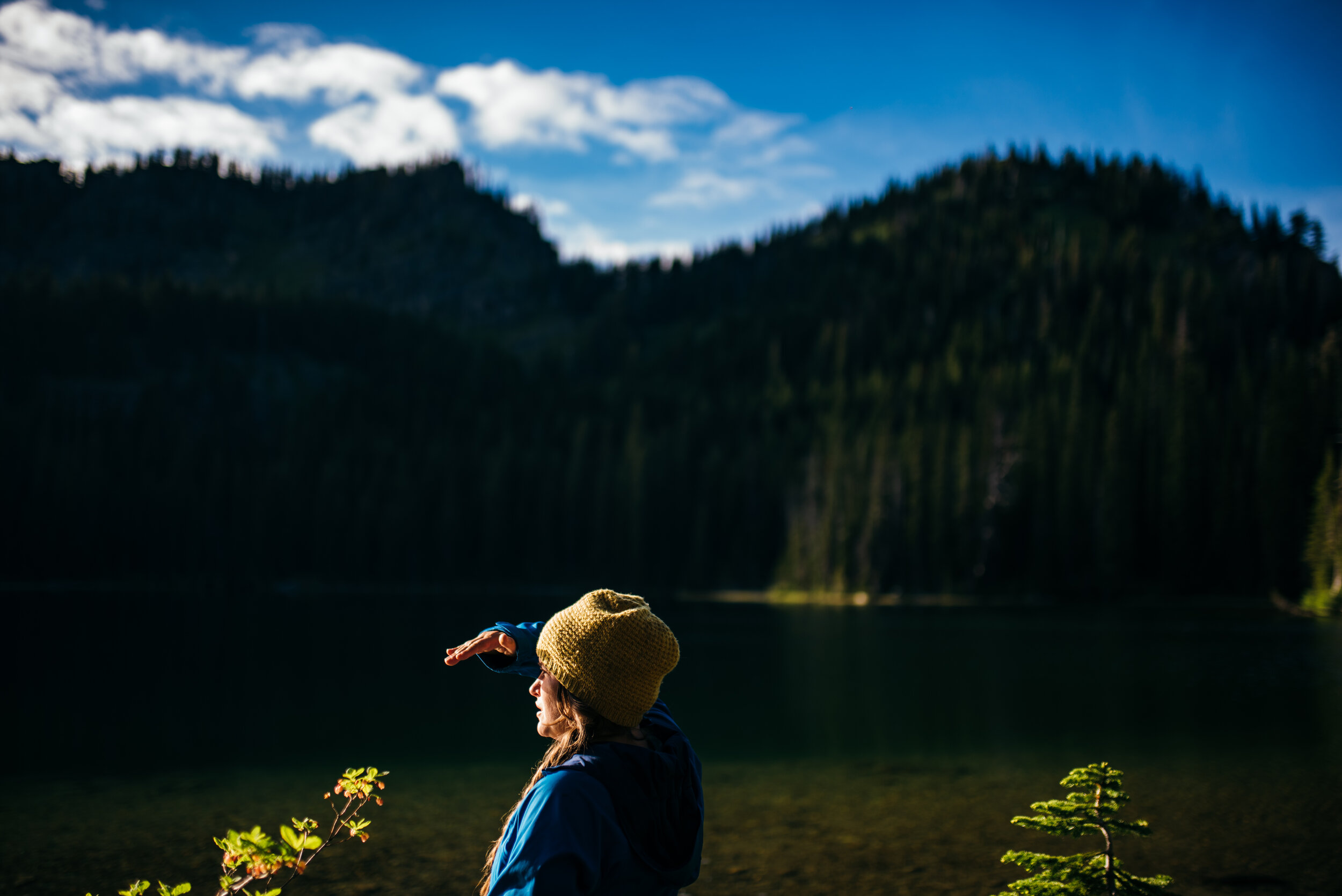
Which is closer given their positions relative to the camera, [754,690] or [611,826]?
[611,826]

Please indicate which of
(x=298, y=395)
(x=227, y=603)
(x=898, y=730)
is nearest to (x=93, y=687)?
(x=898, y=730)

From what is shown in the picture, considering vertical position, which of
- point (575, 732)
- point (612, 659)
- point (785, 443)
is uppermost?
point (785, 443)

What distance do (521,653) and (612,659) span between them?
91 centimetres

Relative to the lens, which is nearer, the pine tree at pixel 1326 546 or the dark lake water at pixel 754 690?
the dark lake water at pixel 754 690

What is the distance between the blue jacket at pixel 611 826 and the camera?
8.89 feet

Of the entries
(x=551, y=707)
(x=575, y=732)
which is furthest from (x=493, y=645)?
(x=575, y=732)

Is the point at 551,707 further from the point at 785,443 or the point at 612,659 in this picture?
the point at 785,443

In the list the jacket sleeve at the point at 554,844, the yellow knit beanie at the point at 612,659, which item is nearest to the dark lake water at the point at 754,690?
the yellow knit beanie at the point at 612,659

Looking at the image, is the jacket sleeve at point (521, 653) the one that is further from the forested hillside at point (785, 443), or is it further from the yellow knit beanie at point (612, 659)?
the forested hillside at point (785, 443)

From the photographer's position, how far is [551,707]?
3152 millimetres

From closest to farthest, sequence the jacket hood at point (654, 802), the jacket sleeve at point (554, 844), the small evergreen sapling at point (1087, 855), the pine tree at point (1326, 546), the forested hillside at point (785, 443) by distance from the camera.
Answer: the jacket sleeve at point (554, 844) < the jacket hood at point (654, 802) < the small evergreen sapling at point (1087, 855) < the pine tree at point (1326, 546) < the forested hillside at point (785, 443)

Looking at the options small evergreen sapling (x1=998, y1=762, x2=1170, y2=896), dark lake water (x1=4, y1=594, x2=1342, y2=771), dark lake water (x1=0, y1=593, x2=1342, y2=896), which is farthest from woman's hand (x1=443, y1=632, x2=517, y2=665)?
dark lake water (x1=4, y1=594, x2=1342, y2=771)

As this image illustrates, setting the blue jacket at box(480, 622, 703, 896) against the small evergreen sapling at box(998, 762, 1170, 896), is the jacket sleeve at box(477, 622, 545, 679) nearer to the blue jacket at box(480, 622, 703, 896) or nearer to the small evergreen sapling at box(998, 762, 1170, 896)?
the blue jacket at box(480, 622, 703, 896)

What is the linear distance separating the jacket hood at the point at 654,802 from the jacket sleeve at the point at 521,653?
77 centimetres
